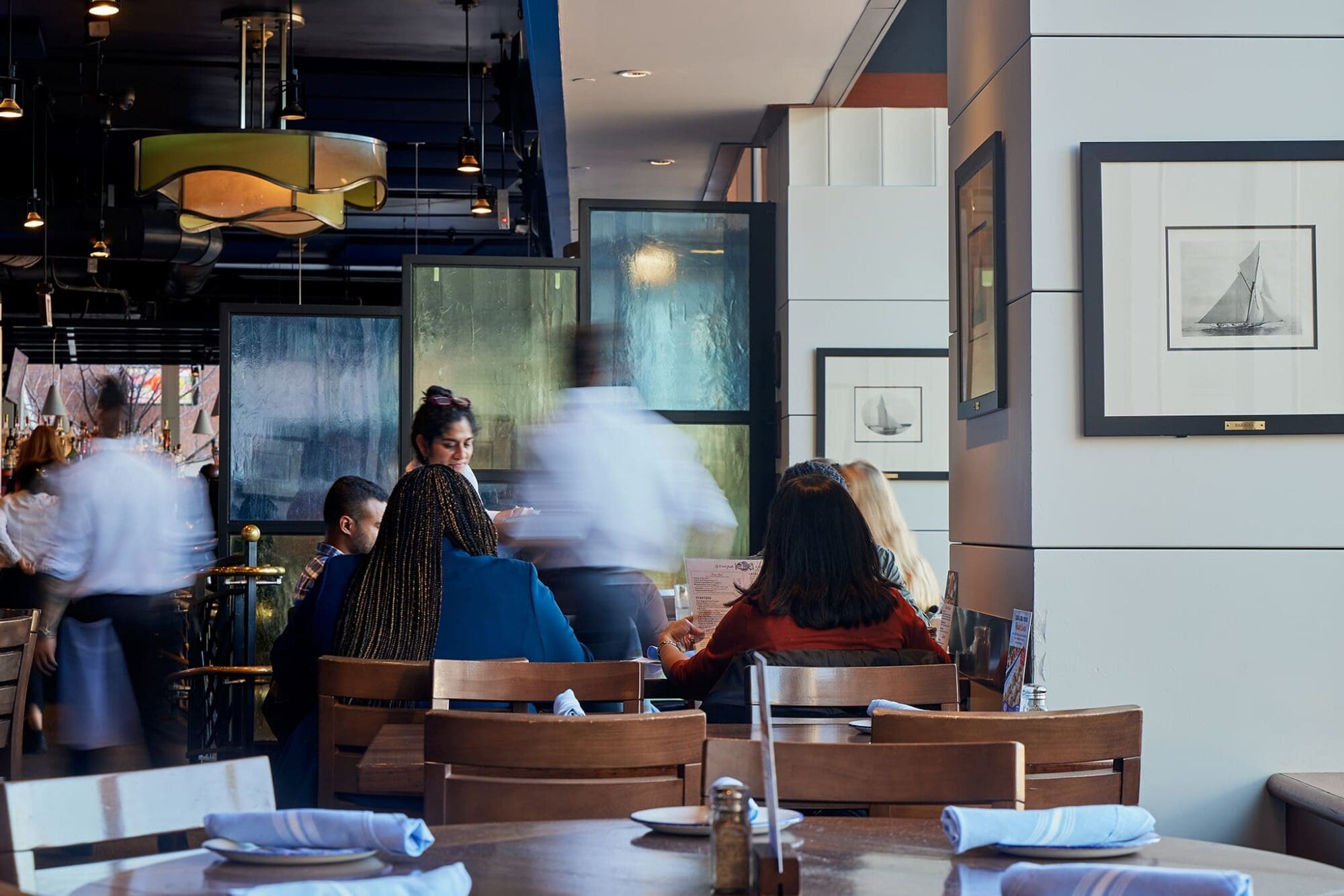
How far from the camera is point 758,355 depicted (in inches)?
272

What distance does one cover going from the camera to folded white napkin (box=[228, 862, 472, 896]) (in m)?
1.25

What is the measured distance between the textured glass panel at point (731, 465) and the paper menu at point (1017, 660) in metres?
3.56

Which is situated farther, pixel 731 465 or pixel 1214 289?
pixel 731 465

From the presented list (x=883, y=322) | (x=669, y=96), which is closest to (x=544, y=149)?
(x=669, y=96)

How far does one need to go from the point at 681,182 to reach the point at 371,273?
26.5 ft

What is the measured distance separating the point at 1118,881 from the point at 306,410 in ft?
18.5

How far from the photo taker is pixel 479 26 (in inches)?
312

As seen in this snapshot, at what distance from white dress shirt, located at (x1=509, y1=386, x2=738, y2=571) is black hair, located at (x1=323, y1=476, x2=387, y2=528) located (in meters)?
0.48

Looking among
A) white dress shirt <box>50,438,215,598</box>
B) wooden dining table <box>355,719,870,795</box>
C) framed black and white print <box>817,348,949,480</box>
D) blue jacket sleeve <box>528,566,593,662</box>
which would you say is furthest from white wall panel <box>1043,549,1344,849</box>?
framed black and white print <box>817,348,949,480</box>

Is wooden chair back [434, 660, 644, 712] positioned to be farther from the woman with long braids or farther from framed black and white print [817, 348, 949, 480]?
framed black and white print [817, 348, 949, 480]

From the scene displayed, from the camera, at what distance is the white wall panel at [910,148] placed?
673 centimetres

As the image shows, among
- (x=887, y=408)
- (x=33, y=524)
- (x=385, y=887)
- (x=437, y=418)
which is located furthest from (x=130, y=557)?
(x=385, y=887)

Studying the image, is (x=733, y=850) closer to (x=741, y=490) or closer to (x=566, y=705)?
(x=566, y=705)

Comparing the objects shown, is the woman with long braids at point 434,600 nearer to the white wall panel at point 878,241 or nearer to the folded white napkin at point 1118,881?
the folded white napkin at point 1118,881
